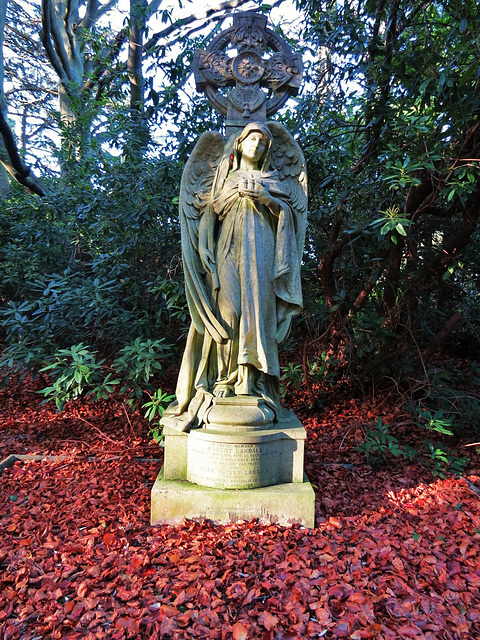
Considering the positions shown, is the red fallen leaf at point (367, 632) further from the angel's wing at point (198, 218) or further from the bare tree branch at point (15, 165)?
the bare tree branch at point (15, 165)

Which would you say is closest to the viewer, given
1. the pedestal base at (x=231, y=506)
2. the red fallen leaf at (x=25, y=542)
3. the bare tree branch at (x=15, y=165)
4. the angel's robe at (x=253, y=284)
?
the red fallen leaf at (x=25, y=542)

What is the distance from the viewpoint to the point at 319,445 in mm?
4145

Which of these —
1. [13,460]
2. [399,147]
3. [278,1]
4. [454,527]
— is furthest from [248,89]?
[278,1]

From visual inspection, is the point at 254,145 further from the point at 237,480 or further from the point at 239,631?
the point at 239,631

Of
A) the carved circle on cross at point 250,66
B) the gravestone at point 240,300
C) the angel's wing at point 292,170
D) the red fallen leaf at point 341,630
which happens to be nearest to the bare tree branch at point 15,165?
the carved circle on cross at point 250,66

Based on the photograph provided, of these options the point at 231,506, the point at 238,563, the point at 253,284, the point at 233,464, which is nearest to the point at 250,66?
the point at 253,284

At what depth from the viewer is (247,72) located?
3.17 metres

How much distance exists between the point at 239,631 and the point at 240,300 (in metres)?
1.84

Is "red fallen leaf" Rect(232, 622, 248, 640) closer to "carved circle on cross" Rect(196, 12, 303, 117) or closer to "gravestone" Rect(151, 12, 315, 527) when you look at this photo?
"gravestone" Rect(151, 12, 315, 527)

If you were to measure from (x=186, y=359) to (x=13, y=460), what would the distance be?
1939 mm

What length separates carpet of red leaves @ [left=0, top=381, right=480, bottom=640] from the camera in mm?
1835

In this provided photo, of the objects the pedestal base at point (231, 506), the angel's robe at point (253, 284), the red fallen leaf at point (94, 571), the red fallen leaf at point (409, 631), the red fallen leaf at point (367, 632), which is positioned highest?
the angel's robe at point (253, 284)

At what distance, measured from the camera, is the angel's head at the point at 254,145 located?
2.88 metres

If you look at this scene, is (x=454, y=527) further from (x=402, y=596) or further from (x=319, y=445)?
(x=319, y=445)
